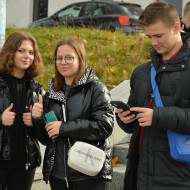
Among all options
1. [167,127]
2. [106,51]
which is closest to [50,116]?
[167,127]

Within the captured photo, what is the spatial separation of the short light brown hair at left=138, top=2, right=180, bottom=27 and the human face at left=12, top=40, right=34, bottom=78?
1236 mm

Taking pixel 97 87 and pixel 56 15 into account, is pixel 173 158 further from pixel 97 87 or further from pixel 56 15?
pixel 56 15

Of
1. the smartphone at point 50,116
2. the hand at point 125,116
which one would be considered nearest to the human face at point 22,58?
the smartphone at point 50,116

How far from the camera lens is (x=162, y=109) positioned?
7.24ft

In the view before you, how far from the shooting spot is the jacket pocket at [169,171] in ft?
7.35

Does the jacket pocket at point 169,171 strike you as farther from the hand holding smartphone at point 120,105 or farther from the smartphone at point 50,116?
the smartphone at point 50,116

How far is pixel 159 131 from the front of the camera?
2.30 metres

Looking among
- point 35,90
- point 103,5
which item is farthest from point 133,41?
point 35,90

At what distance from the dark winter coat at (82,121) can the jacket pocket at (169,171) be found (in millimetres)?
542

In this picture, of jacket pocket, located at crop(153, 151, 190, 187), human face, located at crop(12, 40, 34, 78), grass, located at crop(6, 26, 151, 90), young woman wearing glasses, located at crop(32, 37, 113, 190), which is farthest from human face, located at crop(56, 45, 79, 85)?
grass, located at crop(6, 26, 151, 90)

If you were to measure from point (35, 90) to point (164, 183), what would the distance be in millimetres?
1482

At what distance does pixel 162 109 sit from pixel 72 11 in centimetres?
974

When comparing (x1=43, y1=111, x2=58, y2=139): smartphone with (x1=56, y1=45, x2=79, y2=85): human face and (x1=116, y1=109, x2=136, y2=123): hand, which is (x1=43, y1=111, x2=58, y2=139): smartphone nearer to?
(x1=56, y1=45, x2=79, y2=85): human face

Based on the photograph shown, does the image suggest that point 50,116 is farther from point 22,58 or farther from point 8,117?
point 22,58
